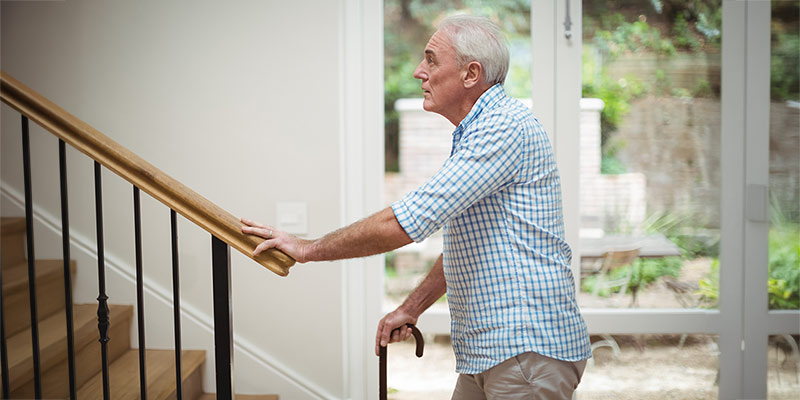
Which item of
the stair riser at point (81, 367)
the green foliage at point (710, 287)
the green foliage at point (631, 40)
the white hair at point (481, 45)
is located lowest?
the stair riser at point (81, 367)

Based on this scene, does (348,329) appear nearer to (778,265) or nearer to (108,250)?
(108,250)

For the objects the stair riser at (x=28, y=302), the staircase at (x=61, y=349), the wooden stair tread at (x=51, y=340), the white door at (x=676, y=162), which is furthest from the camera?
the white door at (x=676, y=162)

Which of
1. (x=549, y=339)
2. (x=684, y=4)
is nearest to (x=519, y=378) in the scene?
(x=549, y=339)

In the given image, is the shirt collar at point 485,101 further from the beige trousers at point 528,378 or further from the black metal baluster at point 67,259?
the black metal baluster at point 67,259

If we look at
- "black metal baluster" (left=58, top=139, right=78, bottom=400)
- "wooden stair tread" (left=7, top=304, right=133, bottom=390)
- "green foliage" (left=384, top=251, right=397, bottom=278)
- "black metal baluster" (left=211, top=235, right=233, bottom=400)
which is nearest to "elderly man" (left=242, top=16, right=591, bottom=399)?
"black metal baluster" (left=211, top=235, right=233, bottom=400)

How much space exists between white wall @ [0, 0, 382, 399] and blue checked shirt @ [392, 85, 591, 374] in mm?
1104

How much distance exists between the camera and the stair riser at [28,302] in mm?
2145

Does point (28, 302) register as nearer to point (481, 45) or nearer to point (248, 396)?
point (248, 396)

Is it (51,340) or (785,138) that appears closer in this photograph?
(51,340)

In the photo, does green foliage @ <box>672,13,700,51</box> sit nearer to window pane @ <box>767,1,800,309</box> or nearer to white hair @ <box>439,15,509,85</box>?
window pane @ <box>767,1,800,309</box>

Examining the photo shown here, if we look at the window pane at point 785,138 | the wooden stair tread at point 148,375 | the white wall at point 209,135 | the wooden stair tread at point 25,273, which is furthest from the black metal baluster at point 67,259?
the window pane at point 785,138

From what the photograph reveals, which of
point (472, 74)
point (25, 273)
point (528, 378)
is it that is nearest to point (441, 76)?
point (472, 74)

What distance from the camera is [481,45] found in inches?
59.6

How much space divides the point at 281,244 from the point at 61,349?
3.63 feet
